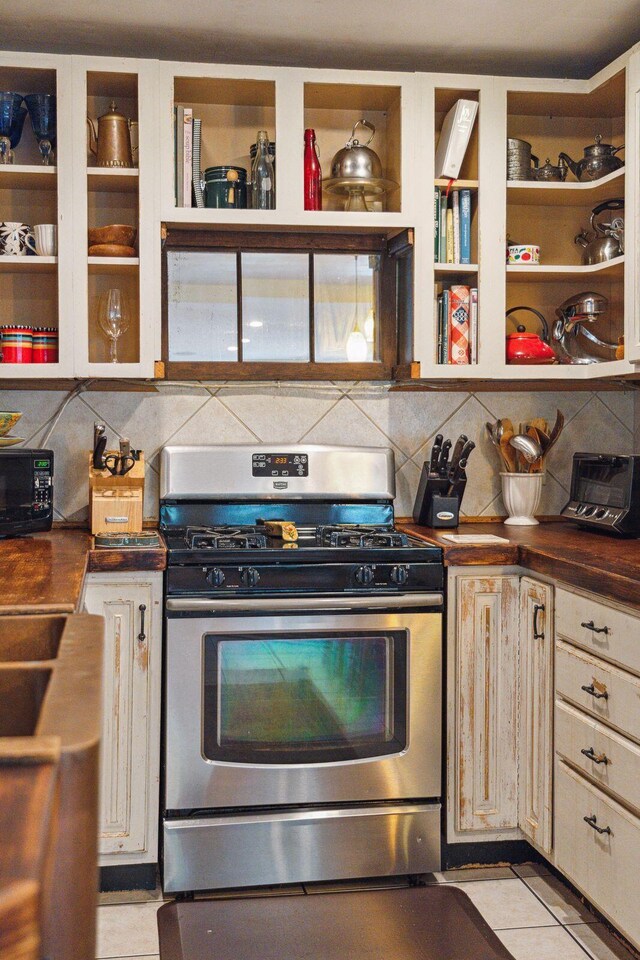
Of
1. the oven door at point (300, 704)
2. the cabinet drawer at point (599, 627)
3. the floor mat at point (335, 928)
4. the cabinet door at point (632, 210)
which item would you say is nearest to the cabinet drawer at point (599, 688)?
the cabinet drawer at point (599, 627)

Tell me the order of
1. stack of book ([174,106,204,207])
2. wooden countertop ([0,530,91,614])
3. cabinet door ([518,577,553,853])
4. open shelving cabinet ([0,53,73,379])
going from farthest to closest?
1. stack of book ([174,106,204,207])
2. open shelving cabinet ([0,53,73,379])
3. cabinet door ([518,577,553,853])
4. wooden countertop ([0,530,91,614])

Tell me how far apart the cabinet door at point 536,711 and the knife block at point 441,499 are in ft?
1.45

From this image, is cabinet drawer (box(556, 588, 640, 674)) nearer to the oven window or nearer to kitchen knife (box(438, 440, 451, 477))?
the oven window

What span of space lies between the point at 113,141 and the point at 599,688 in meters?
2.12

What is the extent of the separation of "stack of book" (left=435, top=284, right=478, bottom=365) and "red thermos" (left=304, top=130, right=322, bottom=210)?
508 mm

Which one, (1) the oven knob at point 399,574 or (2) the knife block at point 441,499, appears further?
(2) the knife block at point 441,499

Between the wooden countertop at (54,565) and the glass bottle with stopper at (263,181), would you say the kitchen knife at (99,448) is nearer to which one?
the wooden countertop at (54,565)

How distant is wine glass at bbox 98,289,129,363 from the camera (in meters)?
2.99

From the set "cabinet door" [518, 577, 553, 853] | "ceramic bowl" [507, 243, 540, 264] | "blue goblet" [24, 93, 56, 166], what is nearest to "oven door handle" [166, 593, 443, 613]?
"cabinet door" [518, 577, 553, 853]

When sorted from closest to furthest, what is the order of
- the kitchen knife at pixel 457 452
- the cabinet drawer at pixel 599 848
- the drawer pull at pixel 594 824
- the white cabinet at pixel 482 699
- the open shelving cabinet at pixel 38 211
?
the cabinet drawer at pixel 599 848
the drawer pull at pixel 594 824
the white cabinet at pixel 482 699
the open shelving cabinet at pixel 38 211
the kitchen knife at pixel 457 452

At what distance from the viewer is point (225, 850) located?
267 cm

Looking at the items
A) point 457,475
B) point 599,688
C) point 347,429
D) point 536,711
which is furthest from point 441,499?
point 599,688

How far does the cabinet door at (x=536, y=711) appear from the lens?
2.63 metres

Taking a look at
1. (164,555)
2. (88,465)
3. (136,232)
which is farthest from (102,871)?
(136,232)
